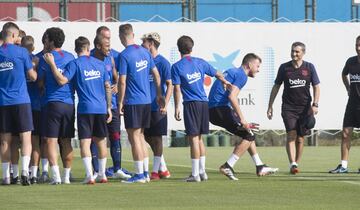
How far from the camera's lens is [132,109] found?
55.9ft

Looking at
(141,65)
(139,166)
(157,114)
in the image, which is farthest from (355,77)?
(139,166)

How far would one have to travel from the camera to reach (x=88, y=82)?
16.8 m

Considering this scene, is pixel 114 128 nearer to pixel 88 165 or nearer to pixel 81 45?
pixel 88 165

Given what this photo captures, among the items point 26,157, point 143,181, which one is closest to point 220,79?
point 143,181

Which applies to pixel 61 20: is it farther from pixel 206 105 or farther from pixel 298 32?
pixel 206 105

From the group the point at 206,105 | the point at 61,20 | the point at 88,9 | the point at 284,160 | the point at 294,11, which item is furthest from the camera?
the point at 88,9

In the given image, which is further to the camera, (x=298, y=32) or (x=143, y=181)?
(x=298, y=32)

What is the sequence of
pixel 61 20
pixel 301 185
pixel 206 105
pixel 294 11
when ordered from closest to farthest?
pixel 301 185 → pixel 206 105 → pixel 61 20 → pixel 294 11

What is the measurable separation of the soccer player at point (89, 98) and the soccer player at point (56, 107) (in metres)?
0.15

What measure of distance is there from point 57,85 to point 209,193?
9.13ft

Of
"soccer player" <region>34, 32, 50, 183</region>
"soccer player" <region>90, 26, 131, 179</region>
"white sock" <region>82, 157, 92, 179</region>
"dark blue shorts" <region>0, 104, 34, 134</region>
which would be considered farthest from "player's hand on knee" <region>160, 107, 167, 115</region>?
"dark blue shorts" <region>0, 104, 34, 134</region>

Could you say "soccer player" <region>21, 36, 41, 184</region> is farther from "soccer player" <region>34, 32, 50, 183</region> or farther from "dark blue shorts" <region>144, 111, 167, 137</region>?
"dark blue shorts" <region>144, 111, 167, 137</region>

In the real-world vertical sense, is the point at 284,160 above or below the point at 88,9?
below

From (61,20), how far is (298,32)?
17.8 feet
